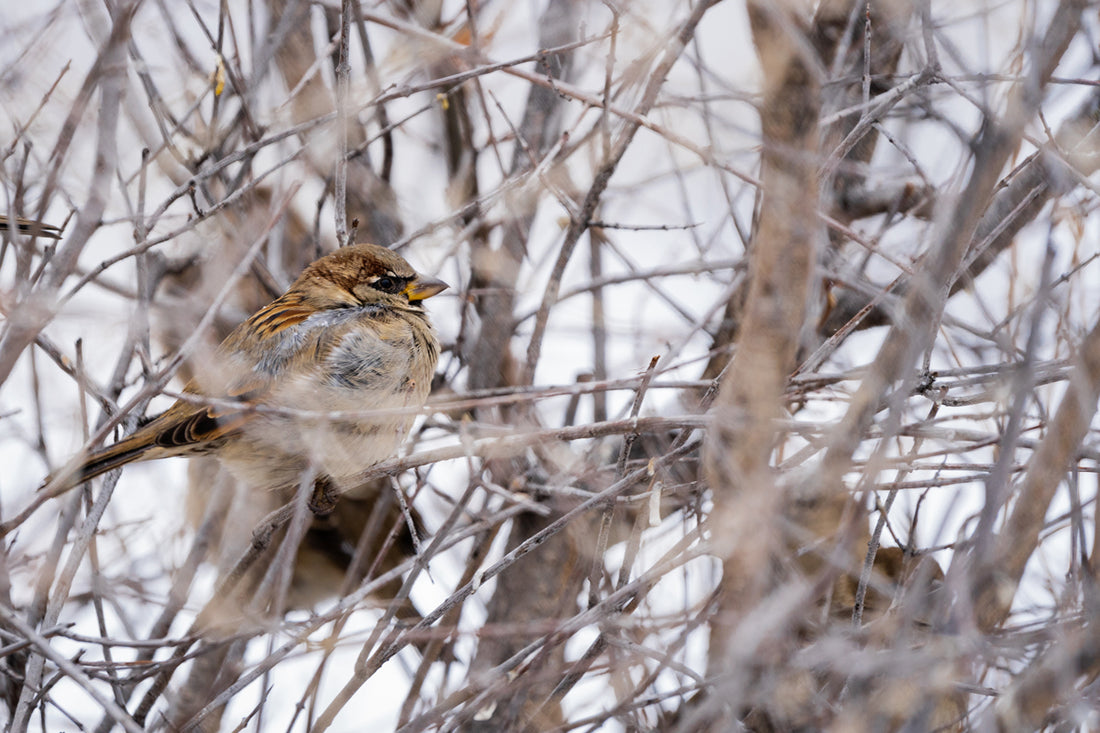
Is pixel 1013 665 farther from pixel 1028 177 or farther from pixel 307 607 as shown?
pixel 307 607

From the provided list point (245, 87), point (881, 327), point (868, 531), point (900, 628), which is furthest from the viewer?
point (881, 327)

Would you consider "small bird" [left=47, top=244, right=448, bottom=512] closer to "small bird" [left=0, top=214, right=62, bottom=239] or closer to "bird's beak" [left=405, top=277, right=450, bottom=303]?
"bird's beak" [left=405, top=277, right=450, bottom=303]

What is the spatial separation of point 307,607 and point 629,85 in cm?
296

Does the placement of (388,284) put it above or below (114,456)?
above

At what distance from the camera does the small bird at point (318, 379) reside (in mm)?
4332

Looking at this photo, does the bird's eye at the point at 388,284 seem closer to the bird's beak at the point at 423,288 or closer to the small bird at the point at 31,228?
the bird's beak at the point at 423,288

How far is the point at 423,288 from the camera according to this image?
500 centimetres

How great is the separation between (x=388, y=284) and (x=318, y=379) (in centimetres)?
61

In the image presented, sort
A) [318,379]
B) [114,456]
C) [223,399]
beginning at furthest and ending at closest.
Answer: [318,379] < [223,399] < [114,456]

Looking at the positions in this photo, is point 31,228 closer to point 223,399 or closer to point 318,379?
point 223,399

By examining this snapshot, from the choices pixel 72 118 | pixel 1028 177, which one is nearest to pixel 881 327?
pixel 1028 177

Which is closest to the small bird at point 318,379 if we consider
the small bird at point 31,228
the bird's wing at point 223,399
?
the bird's wing at point 223,399

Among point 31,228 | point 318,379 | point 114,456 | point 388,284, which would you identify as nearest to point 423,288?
point 388,284

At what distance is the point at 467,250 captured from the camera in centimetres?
558
